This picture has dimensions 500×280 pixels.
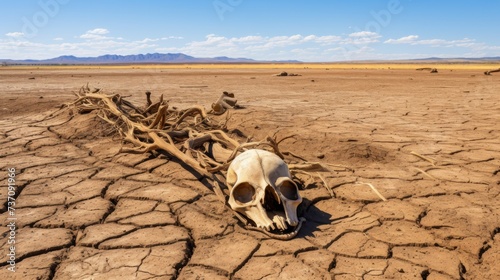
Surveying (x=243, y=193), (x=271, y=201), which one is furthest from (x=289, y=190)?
(x=243, y=193)

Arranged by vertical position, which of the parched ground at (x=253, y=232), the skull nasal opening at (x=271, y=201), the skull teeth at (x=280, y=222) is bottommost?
the parched ground at (x=253, y=232)

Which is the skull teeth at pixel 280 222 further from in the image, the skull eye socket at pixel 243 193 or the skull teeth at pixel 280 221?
the skull eye socket at pixel 243 193

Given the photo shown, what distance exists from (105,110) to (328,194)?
2.98 m

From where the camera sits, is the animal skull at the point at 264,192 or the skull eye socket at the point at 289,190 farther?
the skull eye socket at the point at 289,190

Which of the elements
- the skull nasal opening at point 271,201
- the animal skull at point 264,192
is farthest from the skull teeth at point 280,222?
the skull nasal opening at point 271,201

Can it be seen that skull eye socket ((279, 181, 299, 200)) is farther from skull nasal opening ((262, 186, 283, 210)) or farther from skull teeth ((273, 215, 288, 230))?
skull teeth ((273, 215, 288, 230))

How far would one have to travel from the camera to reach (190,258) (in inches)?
72.2

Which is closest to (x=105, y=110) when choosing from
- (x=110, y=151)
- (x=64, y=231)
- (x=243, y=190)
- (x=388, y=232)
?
(x=110, y=151)

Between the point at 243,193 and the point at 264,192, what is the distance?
21cm

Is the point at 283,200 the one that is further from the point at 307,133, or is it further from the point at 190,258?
the point at 307,133

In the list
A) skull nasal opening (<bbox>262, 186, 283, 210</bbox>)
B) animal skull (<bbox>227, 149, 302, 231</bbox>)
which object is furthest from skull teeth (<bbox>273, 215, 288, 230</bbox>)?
skull nasal opening (<bbox>262, 186, 283, 210</bbox>)

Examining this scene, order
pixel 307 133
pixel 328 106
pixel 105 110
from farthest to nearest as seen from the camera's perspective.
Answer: pixel 328 106, pixel 105 110, pixel 307 133

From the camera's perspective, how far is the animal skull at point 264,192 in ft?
6.41

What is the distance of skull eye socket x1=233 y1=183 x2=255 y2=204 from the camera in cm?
211
